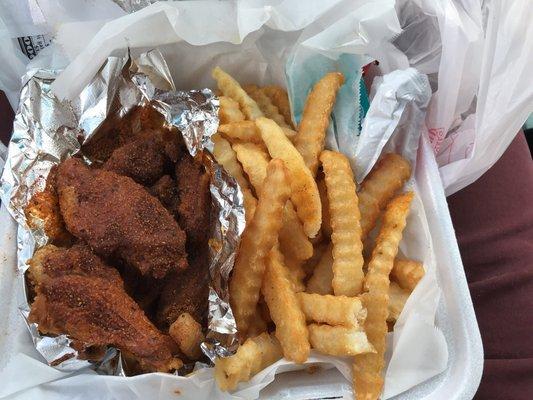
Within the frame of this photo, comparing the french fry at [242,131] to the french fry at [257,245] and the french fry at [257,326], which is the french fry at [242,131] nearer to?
the french fry at [257,245]

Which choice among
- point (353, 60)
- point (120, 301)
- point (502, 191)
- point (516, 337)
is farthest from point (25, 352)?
point (502, 191)

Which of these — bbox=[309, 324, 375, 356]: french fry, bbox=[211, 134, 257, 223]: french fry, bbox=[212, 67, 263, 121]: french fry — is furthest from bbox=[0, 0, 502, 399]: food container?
bbox=[212, 67, 263, 121]: french fry

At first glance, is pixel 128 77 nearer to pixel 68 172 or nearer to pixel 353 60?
pixel 68 172

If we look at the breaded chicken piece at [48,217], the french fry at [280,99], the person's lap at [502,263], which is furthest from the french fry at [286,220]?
the person's lap at [502,263]

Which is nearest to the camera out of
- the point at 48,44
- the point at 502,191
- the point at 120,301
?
the point at 120,301

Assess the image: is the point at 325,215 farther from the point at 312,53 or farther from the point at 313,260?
the point at 312,53

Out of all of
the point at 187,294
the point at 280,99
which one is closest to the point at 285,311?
the point at 187,294
